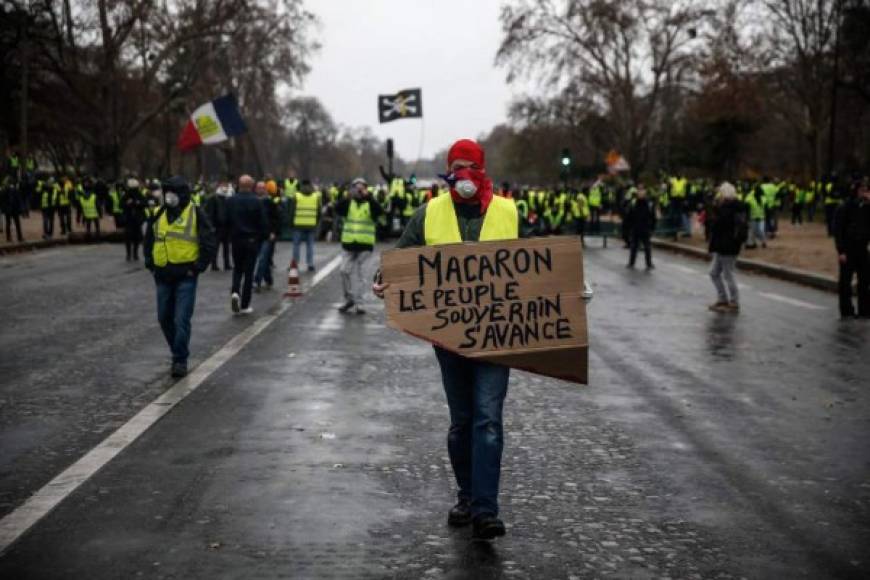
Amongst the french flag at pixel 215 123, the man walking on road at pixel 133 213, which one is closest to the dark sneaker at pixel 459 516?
the man walking on road at pixel 133 213

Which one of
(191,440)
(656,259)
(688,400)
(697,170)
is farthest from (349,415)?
(697,170)

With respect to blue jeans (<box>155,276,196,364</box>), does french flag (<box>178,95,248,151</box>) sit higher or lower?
higher

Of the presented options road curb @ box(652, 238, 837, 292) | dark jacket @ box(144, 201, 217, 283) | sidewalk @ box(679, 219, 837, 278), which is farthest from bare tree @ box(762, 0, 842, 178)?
dark jacket @ box(144, 201, 217, 283)

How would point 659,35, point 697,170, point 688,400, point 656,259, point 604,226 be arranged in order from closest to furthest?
1. point 688,400
2. point 656,259
3. point 604,226
4. point 659,35
5. point 697,170

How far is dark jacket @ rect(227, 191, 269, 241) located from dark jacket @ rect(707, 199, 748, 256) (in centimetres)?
573

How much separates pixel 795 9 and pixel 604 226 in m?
22.1

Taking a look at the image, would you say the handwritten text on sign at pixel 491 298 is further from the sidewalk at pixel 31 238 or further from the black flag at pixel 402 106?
the black flag at pixel 402 106

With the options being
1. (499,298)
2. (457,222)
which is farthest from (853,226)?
(457,222)

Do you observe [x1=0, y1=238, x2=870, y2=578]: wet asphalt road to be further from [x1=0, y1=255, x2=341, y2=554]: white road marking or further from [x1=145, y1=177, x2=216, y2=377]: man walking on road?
[x1=145, y1=177, x2=216, y2=377]: man walking on road

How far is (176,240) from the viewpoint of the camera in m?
10.9

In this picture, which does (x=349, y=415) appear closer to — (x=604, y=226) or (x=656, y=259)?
(x=656, y=259)

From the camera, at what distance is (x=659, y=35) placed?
69.8 metres

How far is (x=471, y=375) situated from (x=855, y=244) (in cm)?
1124

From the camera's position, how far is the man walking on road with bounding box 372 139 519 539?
5.82m
